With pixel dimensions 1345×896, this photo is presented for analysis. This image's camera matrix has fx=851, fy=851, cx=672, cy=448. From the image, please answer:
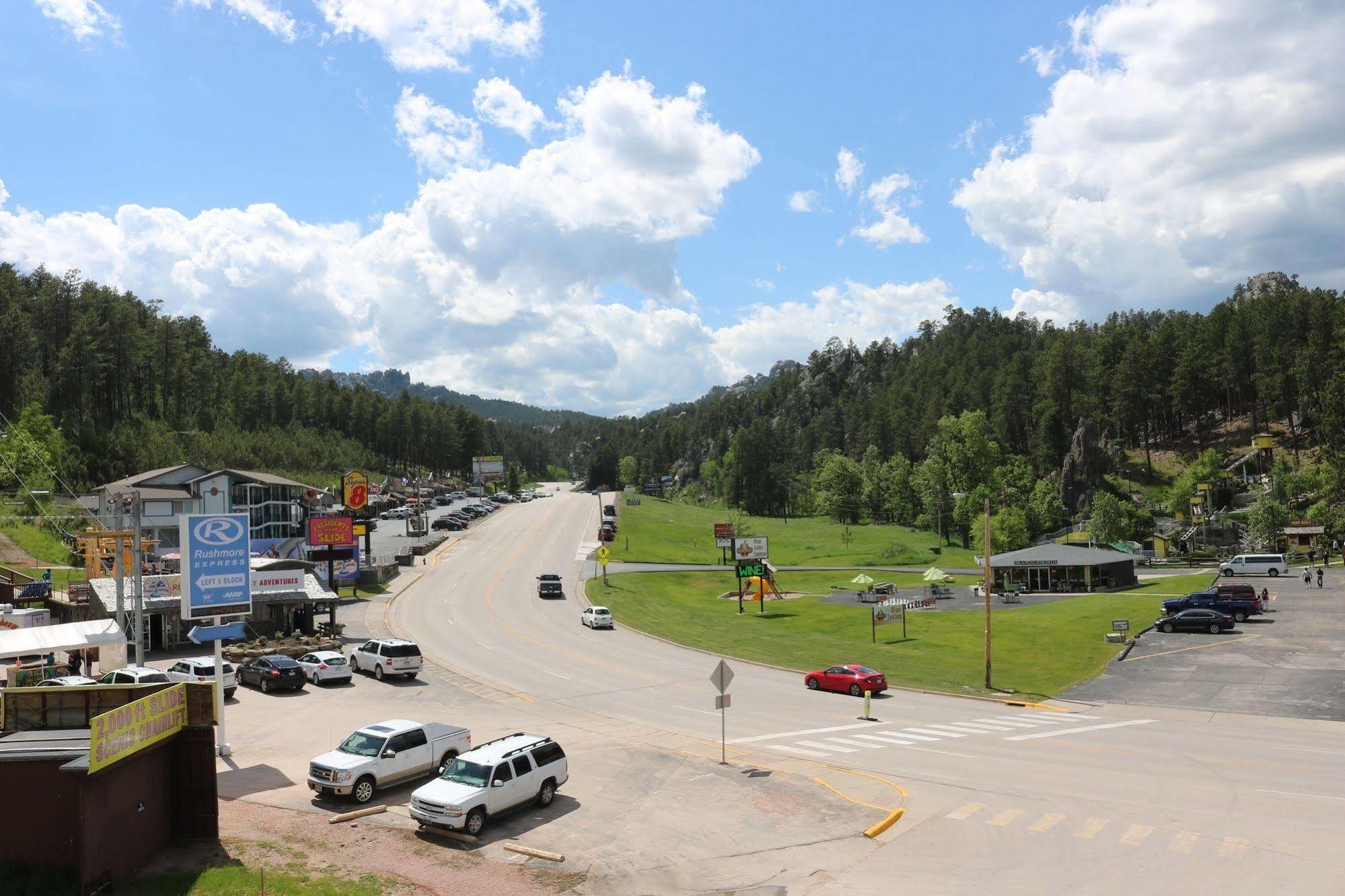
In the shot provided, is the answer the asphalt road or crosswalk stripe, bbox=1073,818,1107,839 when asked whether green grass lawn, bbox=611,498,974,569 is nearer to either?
the asphalt road

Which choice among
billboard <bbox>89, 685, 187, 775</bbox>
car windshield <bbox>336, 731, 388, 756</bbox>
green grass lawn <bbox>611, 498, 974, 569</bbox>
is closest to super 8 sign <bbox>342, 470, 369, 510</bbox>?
green grass lawn <bbox>611, 498, 974, 569</bbox>

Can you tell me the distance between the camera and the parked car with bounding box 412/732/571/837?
18.2 meters

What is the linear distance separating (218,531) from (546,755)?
14901 millimetres

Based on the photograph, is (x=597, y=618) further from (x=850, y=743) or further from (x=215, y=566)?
(x=215, y=566)

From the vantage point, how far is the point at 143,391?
135 meters

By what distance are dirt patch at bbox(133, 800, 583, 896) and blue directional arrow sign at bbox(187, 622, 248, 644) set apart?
3073cm

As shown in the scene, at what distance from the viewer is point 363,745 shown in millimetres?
21297

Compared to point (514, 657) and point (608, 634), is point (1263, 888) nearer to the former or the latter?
point (514, 657)

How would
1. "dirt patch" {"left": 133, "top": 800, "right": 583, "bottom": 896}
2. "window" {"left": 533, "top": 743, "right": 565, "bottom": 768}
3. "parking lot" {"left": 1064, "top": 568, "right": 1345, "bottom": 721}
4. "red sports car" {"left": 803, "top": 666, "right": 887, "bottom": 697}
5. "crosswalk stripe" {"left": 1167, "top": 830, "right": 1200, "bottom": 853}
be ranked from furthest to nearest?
"red sports car" {"left": 803, "top": 666, "right": 887, "bottom": 697}
"parking lot" {"left": 1064, "top": 568, "right": 1345, "bottom": 721}
"window" {"left": 533, "top": 743, "right": 565, "bottom": 768}
"crosswalk stripe" {"left": 1167, "top": 830, "right": 1200, "bottom": 853}
"dirt patch" {"left": 133, "top": 800, "right": 583, "bottom": 896}

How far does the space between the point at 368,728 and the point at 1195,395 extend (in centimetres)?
14873

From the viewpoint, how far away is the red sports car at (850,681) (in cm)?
3669

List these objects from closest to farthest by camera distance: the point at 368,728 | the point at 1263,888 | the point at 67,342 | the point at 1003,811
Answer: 1. the point at 1263,888
2. the point at 1003,811
3. the point at 368,728
4. the point at 67,342

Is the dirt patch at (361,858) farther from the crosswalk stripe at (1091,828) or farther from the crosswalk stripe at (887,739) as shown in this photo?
the crosswalk stripe at (887,739)

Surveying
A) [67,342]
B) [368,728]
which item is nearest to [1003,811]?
[368,728]
